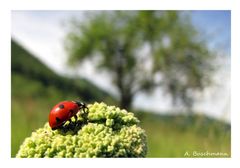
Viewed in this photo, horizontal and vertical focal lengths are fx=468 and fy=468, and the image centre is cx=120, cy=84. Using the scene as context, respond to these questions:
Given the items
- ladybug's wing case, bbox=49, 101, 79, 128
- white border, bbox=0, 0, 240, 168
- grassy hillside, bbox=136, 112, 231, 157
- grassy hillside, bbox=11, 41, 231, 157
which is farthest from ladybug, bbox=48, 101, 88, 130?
grassy hillside, bbox=11, 41, 231, 157

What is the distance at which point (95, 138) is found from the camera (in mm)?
3568

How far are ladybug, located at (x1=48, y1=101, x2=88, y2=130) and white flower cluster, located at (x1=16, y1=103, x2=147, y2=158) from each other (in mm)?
52

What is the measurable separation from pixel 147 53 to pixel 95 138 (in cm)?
992

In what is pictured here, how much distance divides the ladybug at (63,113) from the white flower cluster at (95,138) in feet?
0.17

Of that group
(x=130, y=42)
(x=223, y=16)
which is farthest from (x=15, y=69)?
(x=223, y=16)

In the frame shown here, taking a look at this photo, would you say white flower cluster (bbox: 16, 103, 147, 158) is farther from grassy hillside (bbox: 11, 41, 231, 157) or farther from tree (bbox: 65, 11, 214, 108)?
tree (bbox: 65, 11, 214, 108)

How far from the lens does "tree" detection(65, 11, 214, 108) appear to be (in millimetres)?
12891

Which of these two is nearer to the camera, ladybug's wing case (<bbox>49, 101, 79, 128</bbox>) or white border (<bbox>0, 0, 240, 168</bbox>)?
ladybug's wing case (<bbox>49, 101, 79, 128</bbox>)
